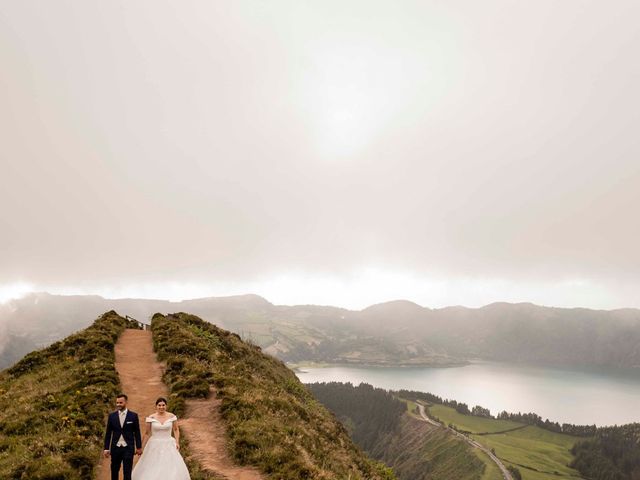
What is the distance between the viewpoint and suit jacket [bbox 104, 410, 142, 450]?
549 inches

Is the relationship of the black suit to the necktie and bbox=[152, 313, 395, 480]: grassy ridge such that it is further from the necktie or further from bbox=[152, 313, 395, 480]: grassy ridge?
bbox=[152, 313, 395, 480]: grassy ridge

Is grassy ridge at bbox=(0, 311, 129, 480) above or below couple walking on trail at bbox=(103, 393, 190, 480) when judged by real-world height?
below

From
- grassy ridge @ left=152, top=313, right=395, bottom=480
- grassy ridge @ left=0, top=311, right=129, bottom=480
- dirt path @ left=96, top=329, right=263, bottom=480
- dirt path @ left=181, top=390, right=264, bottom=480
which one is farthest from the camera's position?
grassy ridge @ left=152, top=313, right=395, bottom=480

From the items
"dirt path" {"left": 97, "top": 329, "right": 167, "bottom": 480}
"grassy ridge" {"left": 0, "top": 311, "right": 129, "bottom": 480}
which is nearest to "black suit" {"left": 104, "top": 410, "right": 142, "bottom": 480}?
"grassy ridge" {"left": 0, "top": 311, "right": 129, "bottom": 480}

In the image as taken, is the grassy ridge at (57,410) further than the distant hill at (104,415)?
No

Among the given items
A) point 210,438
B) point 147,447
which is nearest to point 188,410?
point 210,438

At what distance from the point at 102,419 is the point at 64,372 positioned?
39.0 ft

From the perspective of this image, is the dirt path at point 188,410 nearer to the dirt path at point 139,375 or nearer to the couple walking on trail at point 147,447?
the dirt path at point 139,375

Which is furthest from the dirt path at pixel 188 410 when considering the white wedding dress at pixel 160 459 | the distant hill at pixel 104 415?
the white wedding dress at pixel 160 459

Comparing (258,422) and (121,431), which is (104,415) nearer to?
(121,431)

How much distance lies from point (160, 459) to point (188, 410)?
10.3m

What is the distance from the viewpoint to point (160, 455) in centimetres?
1315

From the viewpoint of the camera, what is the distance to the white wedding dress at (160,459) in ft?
41.7

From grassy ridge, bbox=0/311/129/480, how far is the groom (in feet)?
6.88
